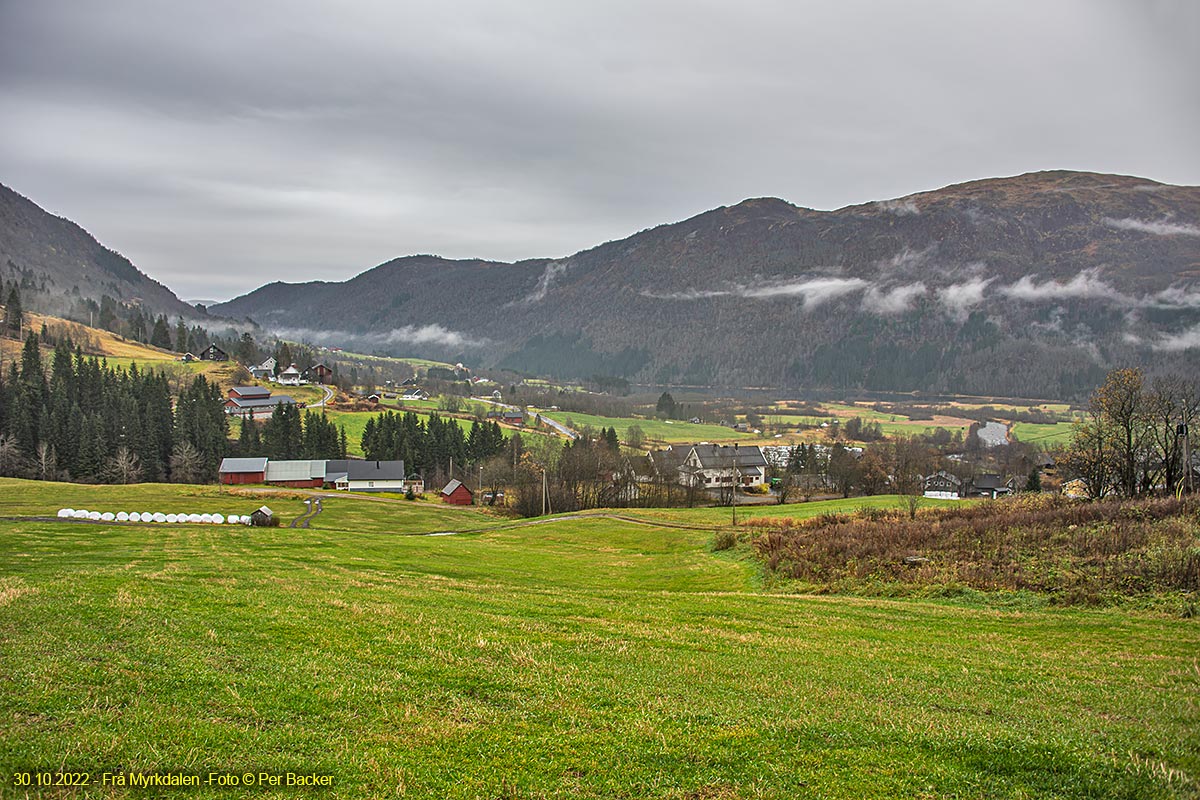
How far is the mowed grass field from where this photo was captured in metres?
9.52

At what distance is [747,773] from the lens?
9.77 metres

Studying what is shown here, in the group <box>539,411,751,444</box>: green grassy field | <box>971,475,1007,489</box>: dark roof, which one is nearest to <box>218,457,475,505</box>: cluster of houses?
Answer: <box>539,411,751,444</box>: green grassy field

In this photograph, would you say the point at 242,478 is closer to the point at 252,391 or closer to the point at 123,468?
the point at 123,468

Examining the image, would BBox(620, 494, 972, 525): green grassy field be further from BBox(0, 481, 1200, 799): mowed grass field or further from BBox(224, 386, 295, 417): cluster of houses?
BBox(224, 386, 295, 417): cluster of houses

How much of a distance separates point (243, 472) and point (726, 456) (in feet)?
276

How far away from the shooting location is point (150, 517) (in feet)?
201

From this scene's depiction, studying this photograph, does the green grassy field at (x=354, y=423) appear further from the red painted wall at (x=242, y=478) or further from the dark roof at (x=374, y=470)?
the red painted wall at (x=242, y=478)

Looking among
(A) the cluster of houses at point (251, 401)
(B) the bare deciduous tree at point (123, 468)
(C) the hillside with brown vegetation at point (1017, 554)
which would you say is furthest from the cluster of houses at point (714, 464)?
(A) the cluster of houses at point (251, 401)

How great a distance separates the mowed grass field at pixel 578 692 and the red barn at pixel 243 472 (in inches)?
3977

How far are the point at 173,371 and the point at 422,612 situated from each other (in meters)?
201

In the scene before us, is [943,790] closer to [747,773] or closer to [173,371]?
[747,773]

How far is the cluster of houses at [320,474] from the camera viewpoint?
11994 cm

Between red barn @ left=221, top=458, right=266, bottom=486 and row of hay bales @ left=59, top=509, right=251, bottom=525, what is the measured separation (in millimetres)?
57731

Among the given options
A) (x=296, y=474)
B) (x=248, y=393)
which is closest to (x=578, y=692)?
(x=296, y=474)
